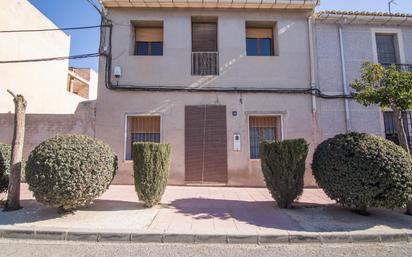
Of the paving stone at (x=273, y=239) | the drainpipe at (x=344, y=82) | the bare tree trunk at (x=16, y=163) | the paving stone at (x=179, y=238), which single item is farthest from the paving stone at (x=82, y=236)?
the drainpipe at (x=344, y=82)

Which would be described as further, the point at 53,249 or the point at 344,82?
the point at 344,82

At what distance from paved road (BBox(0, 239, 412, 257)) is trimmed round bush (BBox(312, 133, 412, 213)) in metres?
0.96

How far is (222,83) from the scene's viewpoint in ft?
30.4

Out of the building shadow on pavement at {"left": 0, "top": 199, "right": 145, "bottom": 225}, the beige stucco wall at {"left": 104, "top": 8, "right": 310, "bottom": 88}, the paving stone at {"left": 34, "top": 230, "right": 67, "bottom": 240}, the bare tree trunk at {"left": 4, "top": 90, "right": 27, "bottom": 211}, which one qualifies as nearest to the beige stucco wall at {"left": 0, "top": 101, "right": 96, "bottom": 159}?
the beige stucco wall at {"left": 104, "top": 8, "right": 310, "bottom": 88}

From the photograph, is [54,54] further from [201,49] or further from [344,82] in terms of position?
[344,82]

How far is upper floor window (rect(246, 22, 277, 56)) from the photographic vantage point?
32.7ft

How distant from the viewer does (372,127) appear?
370 inches

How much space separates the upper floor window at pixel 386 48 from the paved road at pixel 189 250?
849 cm

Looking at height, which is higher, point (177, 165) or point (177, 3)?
point (177, 3)

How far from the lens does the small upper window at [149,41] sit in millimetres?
9914

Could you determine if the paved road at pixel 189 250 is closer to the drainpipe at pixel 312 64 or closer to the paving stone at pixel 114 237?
the paving stone at pixel 114 237

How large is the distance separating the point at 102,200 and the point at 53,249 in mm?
2547

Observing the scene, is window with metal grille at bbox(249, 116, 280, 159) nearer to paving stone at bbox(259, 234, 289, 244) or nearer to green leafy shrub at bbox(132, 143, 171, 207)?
green leafy shrub at bbox(132, 143, 171, 207)

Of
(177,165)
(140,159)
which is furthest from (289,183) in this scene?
(177,165)
